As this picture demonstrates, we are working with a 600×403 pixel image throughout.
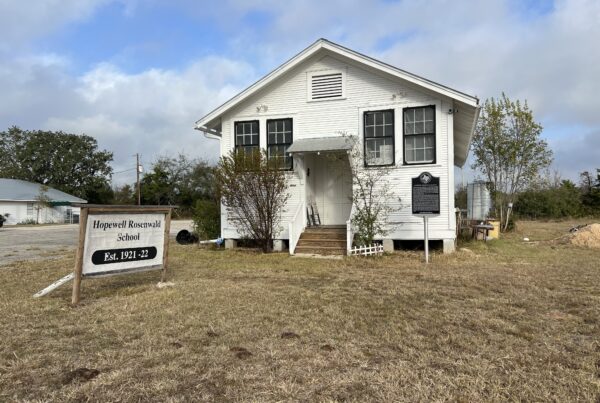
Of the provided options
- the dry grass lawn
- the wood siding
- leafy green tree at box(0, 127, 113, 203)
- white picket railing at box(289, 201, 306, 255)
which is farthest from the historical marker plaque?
leafy green tree at box(0, 127, 113, 203)

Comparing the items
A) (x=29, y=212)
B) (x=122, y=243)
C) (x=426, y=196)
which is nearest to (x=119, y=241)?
(x=122, y=243)

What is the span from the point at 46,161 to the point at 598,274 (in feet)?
202

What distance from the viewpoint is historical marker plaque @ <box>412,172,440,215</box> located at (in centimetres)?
1084

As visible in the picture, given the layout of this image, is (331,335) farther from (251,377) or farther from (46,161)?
(46,161)

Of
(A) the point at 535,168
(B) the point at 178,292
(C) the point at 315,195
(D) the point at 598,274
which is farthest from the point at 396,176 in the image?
(A) the point at 535,168

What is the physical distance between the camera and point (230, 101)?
13.2 metres

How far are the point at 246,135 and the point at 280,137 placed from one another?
1125 millimetres

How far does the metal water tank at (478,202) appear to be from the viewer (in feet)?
63.8

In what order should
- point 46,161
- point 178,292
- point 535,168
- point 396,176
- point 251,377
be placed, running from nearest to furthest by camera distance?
point 251,377, point 178,292, point 396,176, point 535,168, point 46,161

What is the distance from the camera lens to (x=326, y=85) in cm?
1283

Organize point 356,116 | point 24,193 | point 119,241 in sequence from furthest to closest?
1. point 24,193
2. point 356,116
3. point 119,241

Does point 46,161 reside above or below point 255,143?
above

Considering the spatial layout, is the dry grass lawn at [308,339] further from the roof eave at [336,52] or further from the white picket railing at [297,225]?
the roof eave at [336,52]

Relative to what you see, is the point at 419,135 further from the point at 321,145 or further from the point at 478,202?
the point at 478,202
